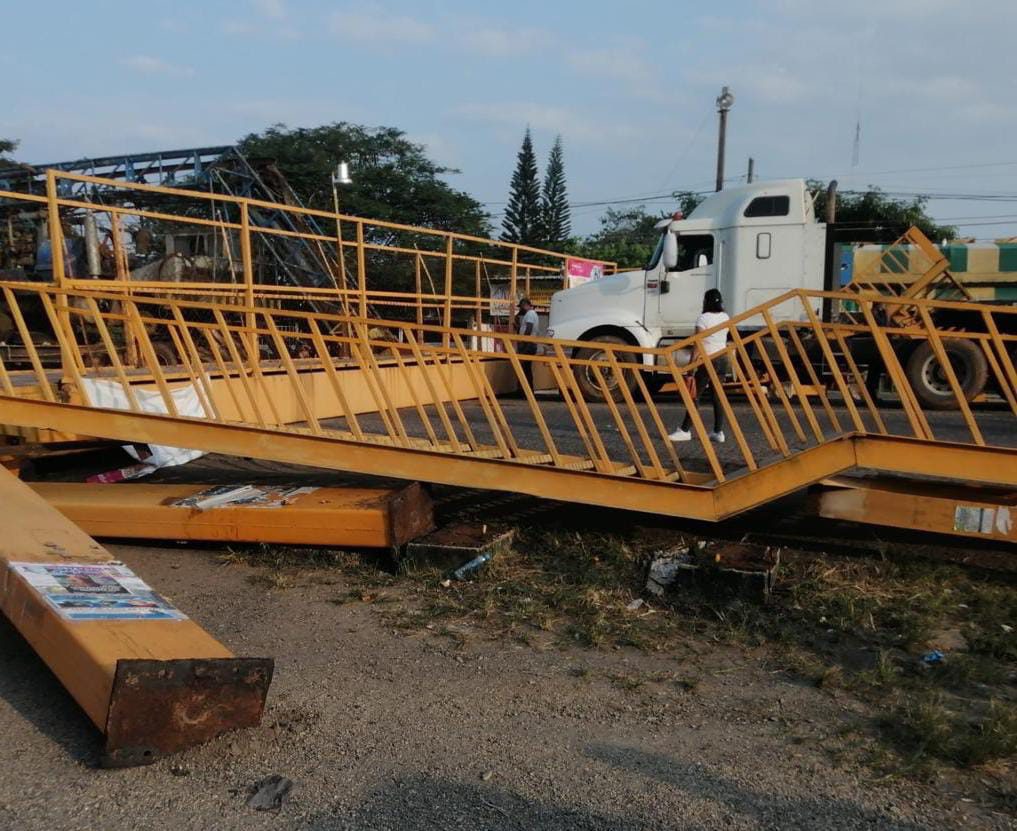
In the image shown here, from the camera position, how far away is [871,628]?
4500 millimetres

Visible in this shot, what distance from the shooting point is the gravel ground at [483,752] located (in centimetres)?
289

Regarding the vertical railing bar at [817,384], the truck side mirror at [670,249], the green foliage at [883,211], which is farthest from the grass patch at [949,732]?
the green foliage at [883,211]

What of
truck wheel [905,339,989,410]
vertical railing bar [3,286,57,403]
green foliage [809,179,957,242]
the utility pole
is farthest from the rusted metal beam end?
the utility pole

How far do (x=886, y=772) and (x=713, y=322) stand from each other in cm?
501

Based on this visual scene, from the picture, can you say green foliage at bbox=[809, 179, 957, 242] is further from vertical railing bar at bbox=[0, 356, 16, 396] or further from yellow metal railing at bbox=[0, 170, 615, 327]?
vertical railing bar at bbox=[0, 356, 16, 396]

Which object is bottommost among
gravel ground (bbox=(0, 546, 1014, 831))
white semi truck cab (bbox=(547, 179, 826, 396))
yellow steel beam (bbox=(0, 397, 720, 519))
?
gravel ground (bbox=(0, 546, 1014, 831))

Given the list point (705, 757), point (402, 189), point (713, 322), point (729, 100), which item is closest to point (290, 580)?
point (705, 757)

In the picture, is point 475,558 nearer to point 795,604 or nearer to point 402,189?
point 795,604

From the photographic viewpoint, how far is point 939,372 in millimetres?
10438

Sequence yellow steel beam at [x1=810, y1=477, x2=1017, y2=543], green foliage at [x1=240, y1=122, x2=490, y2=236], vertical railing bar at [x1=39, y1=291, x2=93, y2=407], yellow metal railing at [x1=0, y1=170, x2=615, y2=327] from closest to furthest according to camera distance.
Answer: yellow steel beam at [x1=810, y1=477, x2=1017, y2=543]
vertical railing bar at [x1=39, y1=291, x2=93, y2=407]
yellow metal railing at [x1=0, y1=170, x2=615, y2=327]
green foliage at [x1=240, y1=122, x2=490, y2=236]

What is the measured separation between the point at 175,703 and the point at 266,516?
260 centimetres

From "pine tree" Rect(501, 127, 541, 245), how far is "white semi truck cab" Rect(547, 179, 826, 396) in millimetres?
36152

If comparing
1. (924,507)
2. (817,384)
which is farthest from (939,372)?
(924,507)

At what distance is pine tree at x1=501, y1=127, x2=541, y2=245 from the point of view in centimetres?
4741
